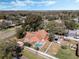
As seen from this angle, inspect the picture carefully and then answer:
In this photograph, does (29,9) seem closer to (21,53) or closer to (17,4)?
(17,4)

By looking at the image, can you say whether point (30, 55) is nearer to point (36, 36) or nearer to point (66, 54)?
point (36, 36)

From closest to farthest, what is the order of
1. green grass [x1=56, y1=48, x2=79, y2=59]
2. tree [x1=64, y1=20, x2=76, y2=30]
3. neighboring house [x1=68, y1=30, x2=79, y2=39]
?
green grass [x1=56, y1=48, x2=79, y2=59]
neighboring house [x1=68, y1=30, x2=79, y2=39]
tree [x1=64, y1=20, x2=76, y2=30]

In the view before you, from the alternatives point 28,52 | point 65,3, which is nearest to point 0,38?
point 28,52

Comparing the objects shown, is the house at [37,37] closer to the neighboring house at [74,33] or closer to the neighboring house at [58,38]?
the neighboring house at [58,38]

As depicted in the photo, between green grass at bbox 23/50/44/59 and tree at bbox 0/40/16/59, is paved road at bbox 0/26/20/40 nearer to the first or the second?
tree at bbox 0/40/16/59

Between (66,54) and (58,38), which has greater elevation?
(58,38)

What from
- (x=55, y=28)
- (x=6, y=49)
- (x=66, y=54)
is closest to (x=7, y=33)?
(x=6, y=49)

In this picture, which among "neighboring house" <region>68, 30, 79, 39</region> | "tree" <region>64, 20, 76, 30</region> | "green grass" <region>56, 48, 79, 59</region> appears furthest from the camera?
"tree" <region>64, 20, 76, 30</region>

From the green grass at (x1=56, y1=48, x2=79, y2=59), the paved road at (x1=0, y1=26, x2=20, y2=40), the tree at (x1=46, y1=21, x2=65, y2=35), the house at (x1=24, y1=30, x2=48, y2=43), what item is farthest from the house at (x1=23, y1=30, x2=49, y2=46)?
the green grass at (x1=56, y1=48, x2=79, y2=59)
